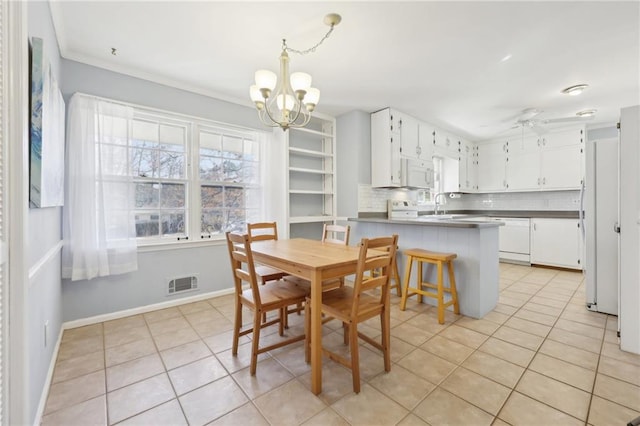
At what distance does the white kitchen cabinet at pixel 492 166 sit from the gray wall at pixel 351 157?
10.2ft

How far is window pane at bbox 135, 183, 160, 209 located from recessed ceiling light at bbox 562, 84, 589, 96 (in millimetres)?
4946

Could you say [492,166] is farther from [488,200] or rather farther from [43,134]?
[43,134]

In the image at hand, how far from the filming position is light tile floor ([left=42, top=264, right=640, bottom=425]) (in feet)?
4.91

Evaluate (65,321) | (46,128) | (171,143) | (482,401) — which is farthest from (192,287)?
(482,401)

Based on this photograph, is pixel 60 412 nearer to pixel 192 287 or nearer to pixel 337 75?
pixel 192 287

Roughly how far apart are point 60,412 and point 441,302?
282cm

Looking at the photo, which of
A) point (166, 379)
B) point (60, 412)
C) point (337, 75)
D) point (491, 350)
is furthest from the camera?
point (337, 75)

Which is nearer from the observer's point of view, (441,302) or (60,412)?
(60,412)

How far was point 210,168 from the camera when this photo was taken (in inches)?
134

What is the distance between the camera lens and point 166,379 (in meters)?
1.82

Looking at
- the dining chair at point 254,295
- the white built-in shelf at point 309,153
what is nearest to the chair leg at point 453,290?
the dining chair at point 254,295

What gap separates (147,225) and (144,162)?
68 centimetres

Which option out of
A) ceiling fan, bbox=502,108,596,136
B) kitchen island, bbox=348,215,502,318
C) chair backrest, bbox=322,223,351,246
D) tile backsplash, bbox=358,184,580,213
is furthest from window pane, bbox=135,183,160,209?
ceiling fan, bbox=502,108,596,136

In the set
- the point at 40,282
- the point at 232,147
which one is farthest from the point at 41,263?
the point at 232,147
